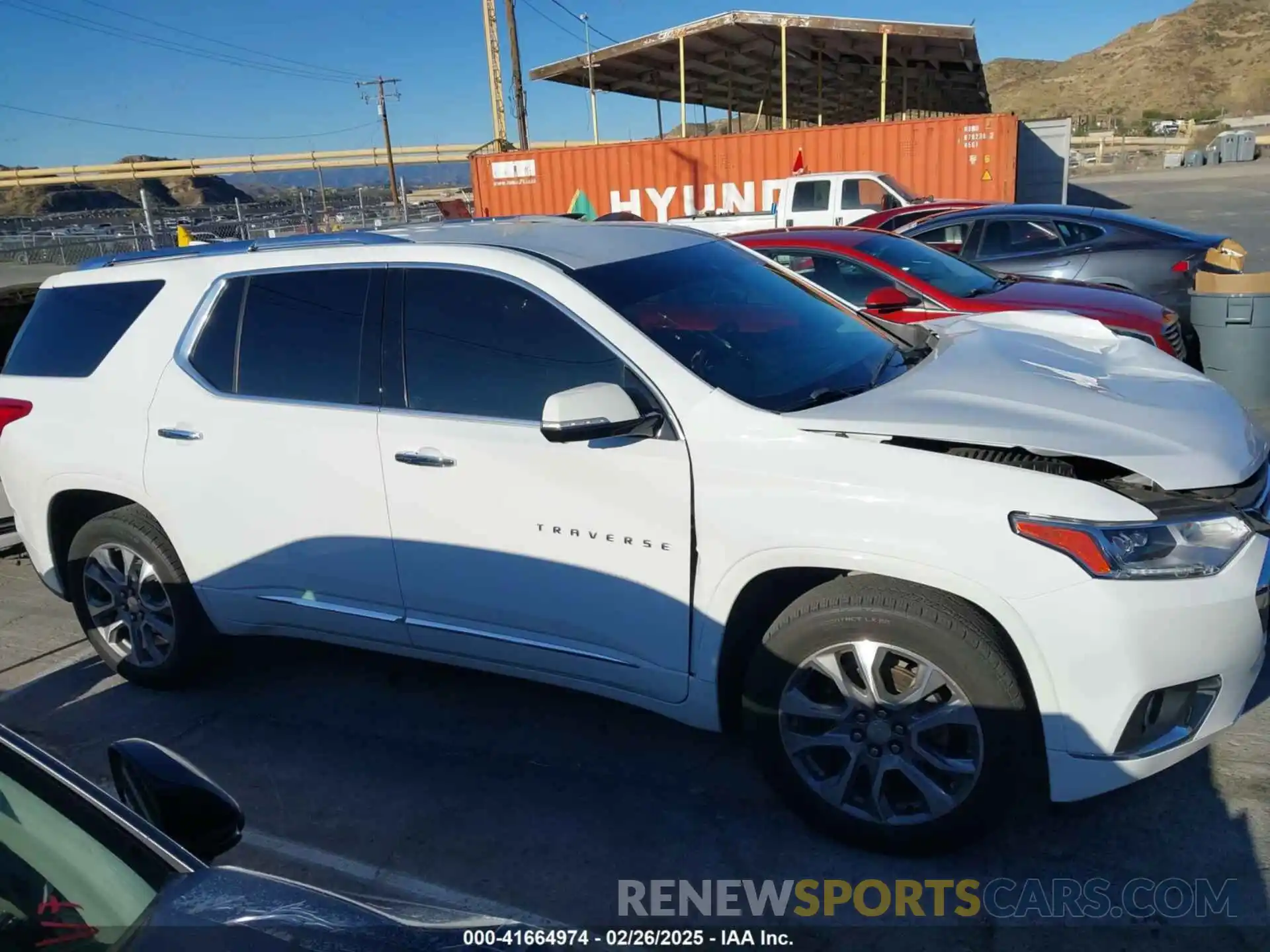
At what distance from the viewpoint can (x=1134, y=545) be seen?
8.18 ft

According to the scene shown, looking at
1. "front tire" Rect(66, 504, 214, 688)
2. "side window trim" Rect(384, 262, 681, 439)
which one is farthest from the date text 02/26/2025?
"front tire" Rect(66, 504, 214, 688)

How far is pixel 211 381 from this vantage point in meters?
3.83

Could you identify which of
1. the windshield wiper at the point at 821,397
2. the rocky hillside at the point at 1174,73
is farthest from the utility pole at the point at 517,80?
the rocky hillside at the point at 1174,73

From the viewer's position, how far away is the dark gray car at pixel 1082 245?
8664mm

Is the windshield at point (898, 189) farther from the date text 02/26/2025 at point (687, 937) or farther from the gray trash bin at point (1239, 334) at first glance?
the date text 02/26/2025 at point (687, 937)

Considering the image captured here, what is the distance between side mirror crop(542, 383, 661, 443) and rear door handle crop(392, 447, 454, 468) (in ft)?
1.80

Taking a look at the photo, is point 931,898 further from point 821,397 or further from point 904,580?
point 821,397

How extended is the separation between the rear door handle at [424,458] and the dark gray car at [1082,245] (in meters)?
6.64

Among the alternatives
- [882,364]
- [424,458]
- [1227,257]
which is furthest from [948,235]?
[424,458]

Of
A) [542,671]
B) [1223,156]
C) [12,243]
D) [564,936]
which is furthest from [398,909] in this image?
[1223,156]

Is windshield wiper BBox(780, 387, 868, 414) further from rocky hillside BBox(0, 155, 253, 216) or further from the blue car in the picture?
rocky hillside BBox(0, 155, 253, 216)

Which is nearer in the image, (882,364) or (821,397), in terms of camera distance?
(821,397)

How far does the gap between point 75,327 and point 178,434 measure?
0.91 m

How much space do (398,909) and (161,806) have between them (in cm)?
49
